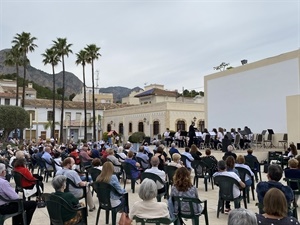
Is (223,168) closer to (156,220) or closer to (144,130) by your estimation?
(156,220)

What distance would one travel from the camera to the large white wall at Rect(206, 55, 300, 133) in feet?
59.2

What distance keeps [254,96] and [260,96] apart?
20.0 inches

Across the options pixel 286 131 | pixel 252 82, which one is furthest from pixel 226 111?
pixel 286 131

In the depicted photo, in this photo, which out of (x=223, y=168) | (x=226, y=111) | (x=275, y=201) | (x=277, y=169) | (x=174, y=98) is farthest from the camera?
(x=174, y=98)

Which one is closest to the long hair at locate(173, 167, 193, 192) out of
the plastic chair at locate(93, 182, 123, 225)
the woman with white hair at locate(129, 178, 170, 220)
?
the woman with white hair at locate(129, 178, 170, 220)

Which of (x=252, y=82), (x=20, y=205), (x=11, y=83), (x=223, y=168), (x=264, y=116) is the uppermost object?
(x=11, y=83)

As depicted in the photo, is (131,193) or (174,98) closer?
(131,193)

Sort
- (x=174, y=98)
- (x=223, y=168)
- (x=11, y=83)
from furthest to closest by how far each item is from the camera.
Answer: (x=11, y=83), (x=174, y=98), (x=223, y=168)

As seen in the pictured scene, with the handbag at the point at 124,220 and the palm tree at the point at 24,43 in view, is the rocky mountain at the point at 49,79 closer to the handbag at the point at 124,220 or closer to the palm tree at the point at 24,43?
the palm tree at the point at 24,43

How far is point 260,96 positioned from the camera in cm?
1959

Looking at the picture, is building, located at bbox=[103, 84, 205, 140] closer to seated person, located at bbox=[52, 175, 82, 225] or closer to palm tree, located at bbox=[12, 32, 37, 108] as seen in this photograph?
palm tree, located at bbox=[12, 32, 37, 108]

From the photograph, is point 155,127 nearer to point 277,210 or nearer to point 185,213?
point 185,213

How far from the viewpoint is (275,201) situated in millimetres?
2859

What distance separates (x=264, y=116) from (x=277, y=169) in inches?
613
